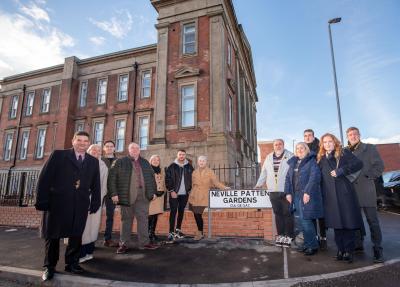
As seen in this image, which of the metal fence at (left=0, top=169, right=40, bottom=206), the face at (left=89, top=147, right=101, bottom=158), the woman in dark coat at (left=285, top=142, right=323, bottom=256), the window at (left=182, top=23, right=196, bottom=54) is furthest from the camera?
the window at (left=182, top=23, right=196, bottom=54)

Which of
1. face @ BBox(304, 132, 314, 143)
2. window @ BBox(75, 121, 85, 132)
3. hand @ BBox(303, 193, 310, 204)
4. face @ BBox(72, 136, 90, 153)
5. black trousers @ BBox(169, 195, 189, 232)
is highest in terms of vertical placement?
window @ BBox(75, 121, 85, 132)

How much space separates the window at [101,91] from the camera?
21.9 metres

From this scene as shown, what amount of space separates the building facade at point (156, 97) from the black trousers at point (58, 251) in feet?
32.0

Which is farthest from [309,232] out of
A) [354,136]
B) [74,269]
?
[74,269]

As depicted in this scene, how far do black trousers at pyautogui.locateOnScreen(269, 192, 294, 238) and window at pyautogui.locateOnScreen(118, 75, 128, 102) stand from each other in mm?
17967

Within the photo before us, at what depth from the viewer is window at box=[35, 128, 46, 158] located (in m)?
22.8

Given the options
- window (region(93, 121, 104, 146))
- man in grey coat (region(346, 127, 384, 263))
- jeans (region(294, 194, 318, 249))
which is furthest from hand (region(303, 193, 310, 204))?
window (region(93, 121, 104, 146))

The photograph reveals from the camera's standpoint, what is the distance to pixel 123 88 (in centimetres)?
2136

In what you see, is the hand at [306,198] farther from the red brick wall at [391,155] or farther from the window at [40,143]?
the red brick wall at [391,155]

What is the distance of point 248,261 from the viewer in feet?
14.7

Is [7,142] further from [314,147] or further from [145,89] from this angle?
[314,147]

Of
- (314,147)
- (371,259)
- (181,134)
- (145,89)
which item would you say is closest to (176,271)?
(371,259)

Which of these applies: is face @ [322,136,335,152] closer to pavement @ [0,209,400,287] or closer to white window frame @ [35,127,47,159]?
pavement @ [0,209,400,287]

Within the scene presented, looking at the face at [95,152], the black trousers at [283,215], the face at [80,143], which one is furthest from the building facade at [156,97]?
the face at [80,143]
